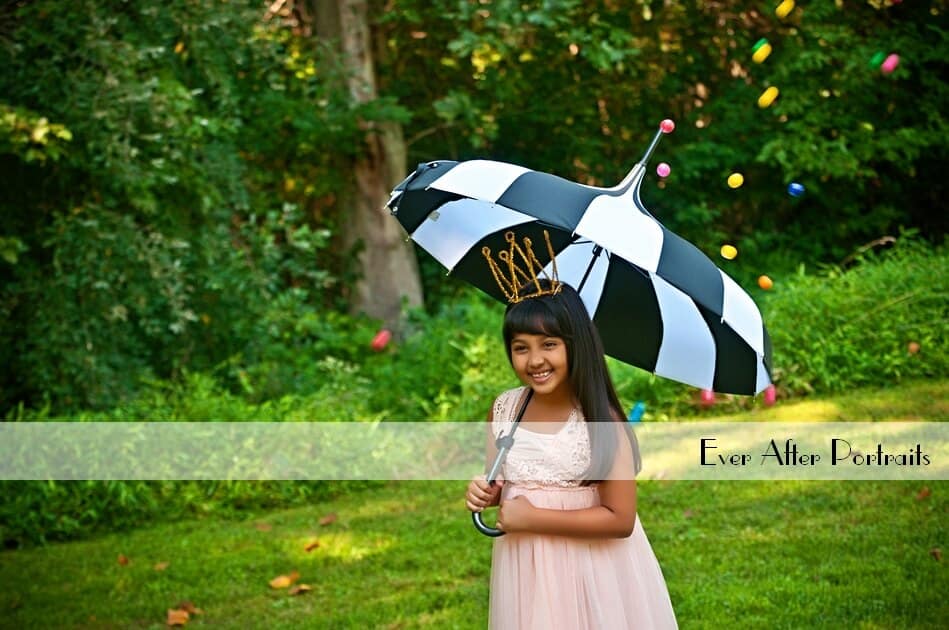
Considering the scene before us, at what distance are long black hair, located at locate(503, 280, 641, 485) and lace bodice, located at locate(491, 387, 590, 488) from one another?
0.02 m

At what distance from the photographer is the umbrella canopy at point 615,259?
7.83ft

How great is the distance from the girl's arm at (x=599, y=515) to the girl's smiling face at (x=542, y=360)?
19cm

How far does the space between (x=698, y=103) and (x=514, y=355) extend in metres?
8.80

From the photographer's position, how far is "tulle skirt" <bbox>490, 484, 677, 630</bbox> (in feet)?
8.22

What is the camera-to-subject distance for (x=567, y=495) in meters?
2.54

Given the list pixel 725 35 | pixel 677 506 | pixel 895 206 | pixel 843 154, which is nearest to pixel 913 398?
pixel 677 506

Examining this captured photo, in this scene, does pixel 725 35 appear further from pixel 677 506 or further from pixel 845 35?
pixel 677 506

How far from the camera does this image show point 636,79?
10.5 m

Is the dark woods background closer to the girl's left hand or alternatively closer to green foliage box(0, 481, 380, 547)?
green foliage box(0, 481, 380, 547)

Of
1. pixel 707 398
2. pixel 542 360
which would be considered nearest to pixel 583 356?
pixel 542 360

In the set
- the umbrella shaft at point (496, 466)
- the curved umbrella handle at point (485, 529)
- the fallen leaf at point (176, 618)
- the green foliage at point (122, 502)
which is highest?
the umbrella shaft at point (496, 466)

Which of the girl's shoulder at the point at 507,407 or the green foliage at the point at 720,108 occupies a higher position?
the green foliage at the point at 720,108

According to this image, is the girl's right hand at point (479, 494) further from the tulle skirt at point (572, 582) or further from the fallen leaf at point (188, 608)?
the fallen leaf at point (188, 608)

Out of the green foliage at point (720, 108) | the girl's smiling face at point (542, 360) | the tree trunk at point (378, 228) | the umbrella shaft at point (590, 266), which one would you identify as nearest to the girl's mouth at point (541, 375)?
the girl's smiling face at point (542, 360)
